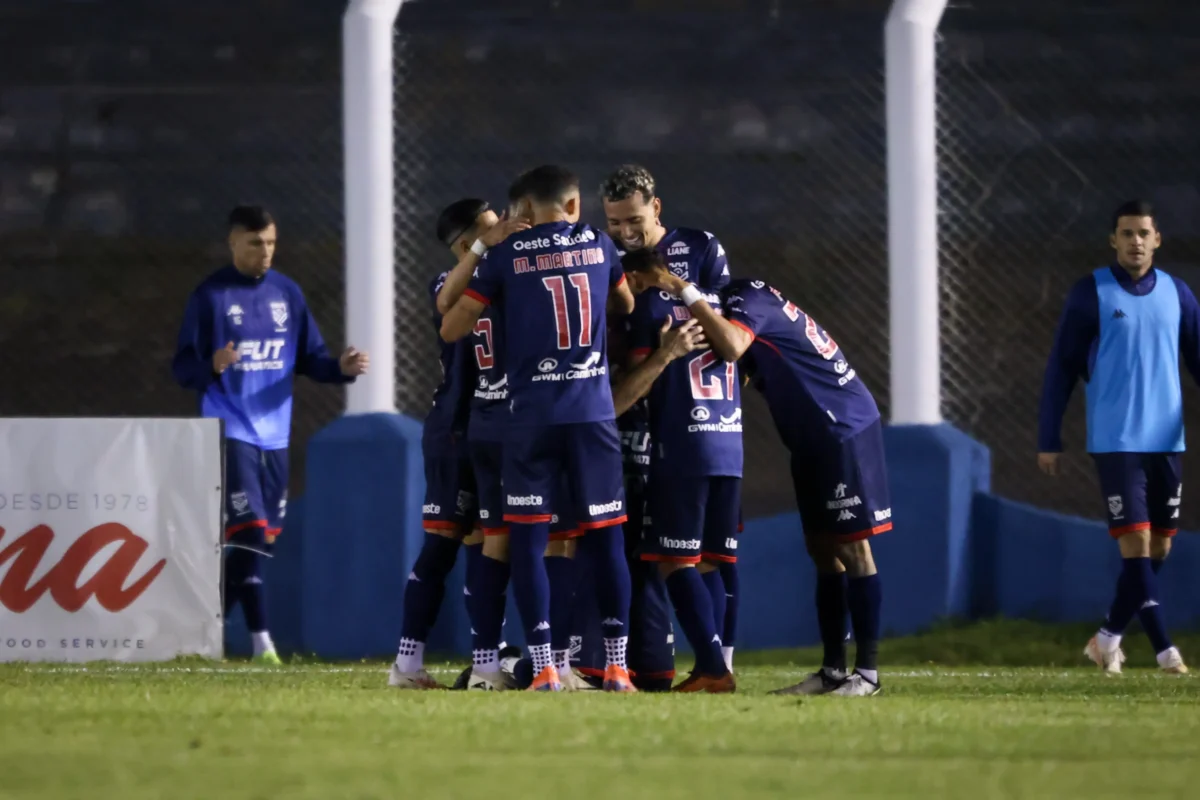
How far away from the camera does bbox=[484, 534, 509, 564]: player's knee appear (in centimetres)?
651

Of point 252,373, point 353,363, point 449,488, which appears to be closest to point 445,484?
point 449,488

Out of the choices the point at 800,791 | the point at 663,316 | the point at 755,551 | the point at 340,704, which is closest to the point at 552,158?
the point at 755,551

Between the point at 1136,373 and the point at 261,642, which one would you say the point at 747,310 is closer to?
the point at 1136,373

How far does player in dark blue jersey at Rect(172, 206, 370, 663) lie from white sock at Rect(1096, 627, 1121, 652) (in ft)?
10.7

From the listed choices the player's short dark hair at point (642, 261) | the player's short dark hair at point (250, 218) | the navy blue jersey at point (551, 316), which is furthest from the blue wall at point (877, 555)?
the navy blue jersey at point (551, 316)

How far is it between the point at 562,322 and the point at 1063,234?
31.5ft

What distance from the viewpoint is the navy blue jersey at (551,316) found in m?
6.07

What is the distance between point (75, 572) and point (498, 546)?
228 centimetres

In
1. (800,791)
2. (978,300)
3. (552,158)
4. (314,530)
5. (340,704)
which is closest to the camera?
(800,791)

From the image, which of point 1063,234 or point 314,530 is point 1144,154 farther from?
point 314,530

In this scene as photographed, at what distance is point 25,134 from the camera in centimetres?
1623

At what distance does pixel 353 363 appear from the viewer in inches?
347

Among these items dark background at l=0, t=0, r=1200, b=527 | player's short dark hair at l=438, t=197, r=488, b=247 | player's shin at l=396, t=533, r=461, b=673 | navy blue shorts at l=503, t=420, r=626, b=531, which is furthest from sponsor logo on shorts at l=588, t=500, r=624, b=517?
dark background at l=0, t=0, r=1200, b=527

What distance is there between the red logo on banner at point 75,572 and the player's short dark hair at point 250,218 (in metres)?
1.63
